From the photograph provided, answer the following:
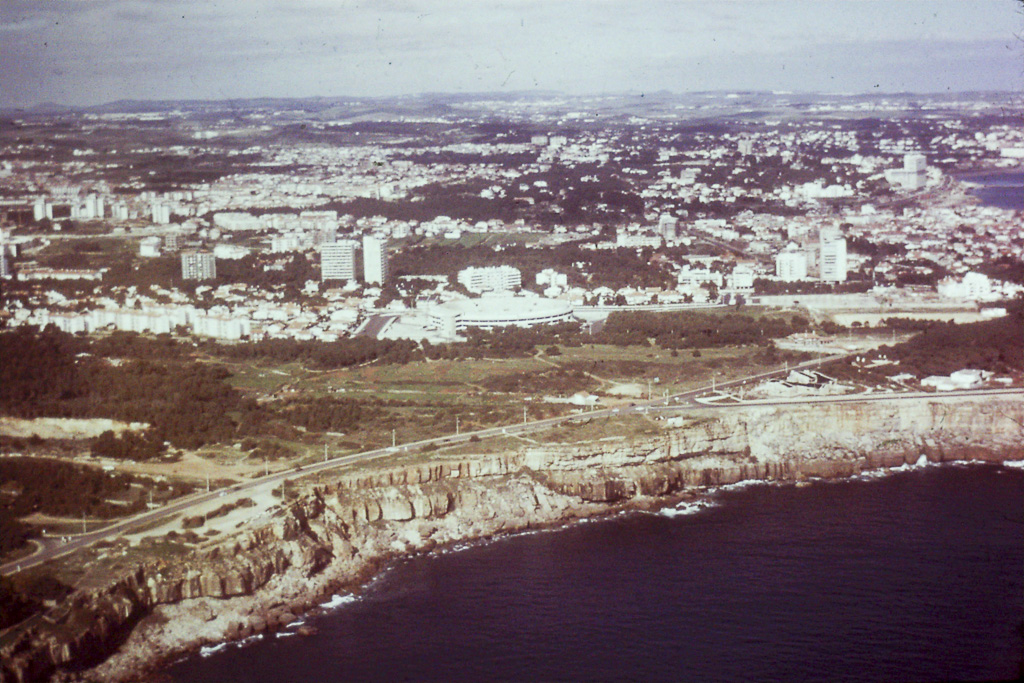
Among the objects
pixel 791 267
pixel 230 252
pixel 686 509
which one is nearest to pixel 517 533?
pixel 686 509

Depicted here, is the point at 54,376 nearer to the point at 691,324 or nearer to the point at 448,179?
the point at 691,324

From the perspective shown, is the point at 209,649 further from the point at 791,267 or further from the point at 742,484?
the point at 791,267

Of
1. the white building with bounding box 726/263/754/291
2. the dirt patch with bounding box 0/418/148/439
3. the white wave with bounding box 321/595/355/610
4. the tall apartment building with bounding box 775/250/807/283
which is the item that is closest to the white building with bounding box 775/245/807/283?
the tall apartment building with bounding box 775/250/807/283

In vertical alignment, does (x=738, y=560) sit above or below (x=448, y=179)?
below

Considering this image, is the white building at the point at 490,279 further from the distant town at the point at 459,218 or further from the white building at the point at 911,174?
the white building at the point at 911,174

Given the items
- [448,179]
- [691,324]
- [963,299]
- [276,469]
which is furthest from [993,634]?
[448,179]

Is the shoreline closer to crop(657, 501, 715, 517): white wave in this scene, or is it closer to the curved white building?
crop(657, 501, 715, 517): white wave

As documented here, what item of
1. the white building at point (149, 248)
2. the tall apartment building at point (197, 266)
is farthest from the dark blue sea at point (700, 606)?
the white building at point (149, 248)

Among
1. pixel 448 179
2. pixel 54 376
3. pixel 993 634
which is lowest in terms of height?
pixel 993 634
